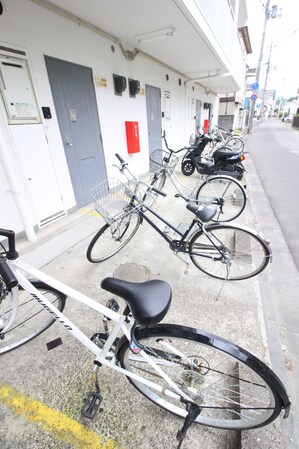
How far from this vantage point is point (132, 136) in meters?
4.72

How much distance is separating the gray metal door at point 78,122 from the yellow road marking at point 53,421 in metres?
2.90

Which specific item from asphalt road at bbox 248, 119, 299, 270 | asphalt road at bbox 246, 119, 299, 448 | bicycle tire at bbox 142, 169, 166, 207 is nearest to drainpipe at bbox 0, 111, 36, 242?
bicycle tire at bbox 142, 169, 166, 207

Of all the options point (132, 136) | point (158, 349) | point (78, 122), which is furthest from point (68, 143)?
point (158, 349)

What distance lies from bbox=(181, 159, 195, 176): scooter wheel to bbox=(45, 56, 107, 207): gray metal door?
2.36 metres

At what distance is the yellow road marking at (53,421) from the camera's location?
1.11 meters

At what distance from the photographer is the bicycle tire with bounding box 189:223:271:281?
78.8 inches

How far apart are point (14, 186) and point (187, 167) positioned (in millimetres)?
4273

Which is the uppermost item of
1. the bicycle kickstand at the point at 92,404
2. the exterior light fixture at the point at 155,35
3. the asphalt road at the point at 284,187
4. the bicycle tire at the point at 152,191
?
the exterior light fixture at the point at 155,35

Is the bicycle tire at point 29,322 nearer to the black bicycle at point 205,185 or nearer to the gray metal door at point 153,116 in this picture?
the black bicycle at point 205,185

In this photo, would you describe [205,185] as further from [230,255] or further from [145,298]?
[145,298]

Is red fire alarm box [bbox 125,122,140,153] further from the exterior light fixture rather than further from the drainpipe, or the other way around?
the drainpipe

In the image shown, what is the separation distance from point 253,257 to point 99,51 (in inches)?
161

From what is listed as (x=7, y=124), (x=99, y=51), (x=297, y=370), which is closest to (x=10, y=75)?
(x=7, y=124)

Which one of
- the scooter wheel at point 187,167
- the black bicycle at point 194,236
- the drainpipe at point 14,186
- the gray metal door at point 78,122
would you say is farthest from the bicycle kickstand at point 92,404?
the scooter wheel at point 187,167
